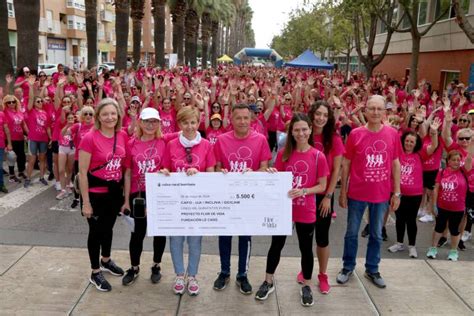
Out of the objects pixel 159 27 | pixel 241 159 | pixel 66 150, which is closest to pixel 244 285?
pixel 241 159

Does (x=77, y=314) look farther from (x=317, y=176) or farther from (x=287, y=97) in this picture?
(x=287, y=97)

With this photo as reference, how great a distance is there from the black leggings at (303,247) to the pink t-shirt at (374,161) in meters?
0.70

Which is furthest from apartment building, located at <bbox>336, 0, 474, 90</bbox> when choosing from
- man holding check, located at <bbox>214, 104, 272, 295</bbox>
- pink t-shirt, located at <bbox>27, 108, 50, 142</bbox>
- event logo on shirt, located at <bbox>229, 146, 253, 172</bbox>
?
event logo on shirt, located at <bbox>229, 146, 253, 172</bbox>

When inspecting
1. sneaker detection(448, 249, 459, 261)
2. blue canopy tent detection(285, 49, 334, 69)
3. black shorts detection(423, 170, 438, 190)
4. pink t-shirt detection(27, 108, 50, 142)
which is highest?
blue canopy tent detection(285, 49, 334, 69)

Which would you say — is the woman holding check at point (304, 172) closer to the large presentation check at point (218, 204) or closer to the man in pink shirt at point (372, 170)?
the large presentation check at point (218, 204)

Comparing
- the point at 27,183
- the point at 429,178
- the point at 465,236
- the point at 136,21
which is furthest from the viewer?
the point at 136,21

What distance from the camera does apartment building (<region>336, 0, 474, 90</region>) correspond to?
18.6m

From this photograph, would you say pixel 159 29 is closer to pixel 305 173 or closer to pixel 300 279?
pixel 300 279

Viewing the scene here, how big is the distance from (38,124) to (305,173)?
18.1 ft

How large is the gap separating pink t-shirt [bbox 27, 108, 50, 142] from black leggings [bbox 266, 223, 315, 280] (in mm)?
5266

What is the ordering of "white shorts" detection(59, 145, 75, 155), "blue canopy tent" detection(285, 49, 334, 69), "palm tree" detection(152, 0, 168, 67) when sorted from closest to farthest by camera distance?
"white shorts" detection(59, 145, 75, 155)
"palm tree" detection(152, 0, 168, 67)
"blue canopy tent" detection(285, 49, 334, 69)

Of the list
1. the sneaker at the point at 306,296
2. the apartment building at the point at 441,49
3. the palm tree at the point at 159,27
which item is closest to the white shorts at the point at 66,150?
the sneaker at the point at 306,296

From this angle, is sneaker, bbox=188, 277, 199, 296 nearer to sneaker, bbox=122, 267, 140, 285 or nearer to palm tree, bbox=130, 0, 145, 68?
sneaker, bbox=122, 267, 140, 285

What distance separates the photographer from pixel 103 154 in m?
3.91
